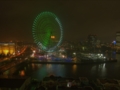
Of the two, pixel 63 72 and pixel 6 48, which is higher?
pixel 6 48

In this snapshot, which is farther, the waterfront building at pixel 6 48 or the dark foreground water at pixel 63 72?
the waterfront building at pixel 6 48

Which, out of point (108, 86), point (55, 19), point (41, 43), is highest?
point (55, 19)

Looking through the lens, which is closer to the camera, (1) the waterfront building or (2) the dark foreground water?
(2) the dark foreground water

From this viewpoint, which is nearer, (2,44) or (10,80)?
(10,80)

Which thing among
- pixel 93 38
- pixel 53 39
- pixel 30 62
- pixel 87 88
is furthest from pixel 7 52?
pixel 93 38

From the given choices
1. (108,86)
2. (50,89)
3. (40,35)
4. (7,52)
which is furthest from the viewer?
(7,52)

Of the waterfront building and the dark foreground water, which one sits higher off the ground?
the waterfront building

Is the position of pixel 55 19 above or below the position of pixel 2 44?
above

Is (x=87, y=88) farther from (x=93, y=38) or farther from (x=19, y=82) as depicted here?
(x=93, y=38)

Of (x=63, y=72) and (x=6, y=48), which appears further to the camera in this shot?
(x=6, y=48)

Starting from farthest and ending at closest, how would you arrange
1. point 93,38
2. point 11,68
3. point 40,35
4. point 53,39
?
point 93,38, point 53,39, point 40,35, point 11,68

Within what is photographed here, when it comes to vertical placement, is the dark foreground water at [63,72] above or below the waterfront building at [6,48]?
below
